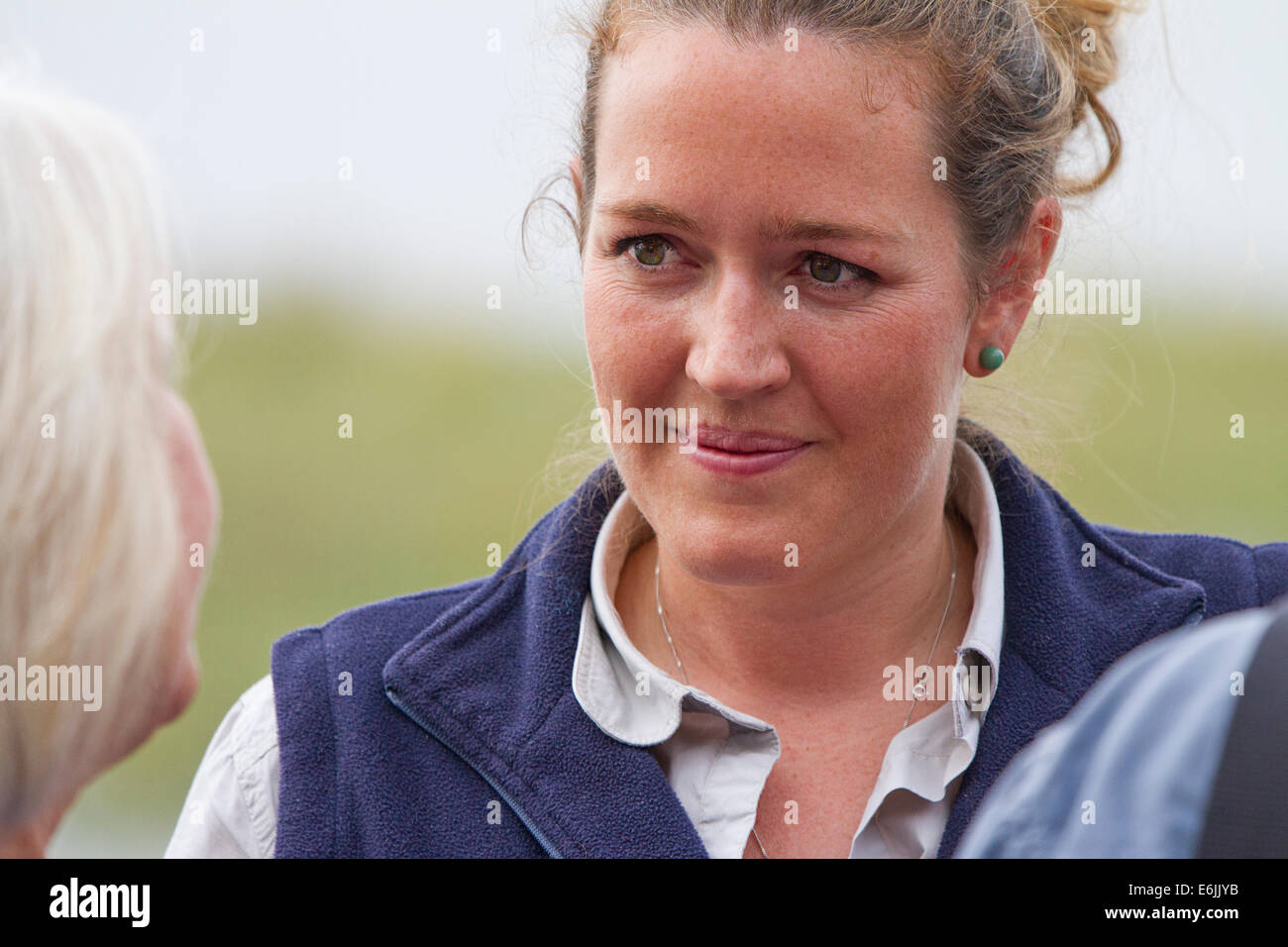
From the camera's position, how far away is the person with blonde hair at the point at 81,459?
34.5 inches

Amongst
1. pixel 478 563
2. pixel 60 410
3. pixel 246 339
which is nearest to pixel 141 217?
pixel 60 410

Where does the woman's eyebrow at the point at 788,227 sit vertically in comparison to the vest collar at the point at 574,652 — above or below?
above

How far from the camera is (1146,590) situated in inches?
53.2

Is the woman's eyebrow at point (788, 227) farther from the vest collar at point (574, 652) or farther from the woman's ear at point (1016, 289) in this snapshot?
the vest collar at point (574, 652)

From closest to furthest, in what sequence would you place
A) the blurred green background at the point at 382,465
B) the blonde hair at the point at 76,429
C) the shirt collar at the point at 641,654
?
1. the blonde hair at the point at 76,429
2. the shirt collar at the point at 641,654
3. the blurred green background at the point at 382,465

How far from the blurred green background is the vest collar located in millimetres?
736

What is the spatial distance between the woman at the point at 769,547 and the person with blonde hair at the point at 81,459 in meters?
0.33

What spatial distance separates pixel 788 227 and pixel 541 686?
A: 487 millimetres

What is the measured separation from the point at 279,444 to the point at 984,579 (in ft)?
9.23

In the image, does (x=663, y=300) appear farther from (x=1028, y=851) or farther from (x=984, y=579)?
(x=1028, y=851)

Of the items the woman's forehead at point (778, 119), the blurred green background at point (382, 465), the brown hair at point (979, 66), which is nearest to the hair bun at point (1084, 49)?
the brown hair at point (979, 66)

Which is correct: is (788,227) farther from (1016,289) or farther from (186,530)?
(186,530)

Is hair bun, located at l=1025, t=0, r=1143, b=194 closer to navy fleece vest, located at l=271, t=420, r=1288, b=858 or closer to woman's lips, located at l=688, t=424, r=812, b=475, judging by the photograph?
navy fleece vest, located at l=271, t=420, r=1288, b=858

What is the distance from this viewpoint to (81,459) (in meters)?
0.89
